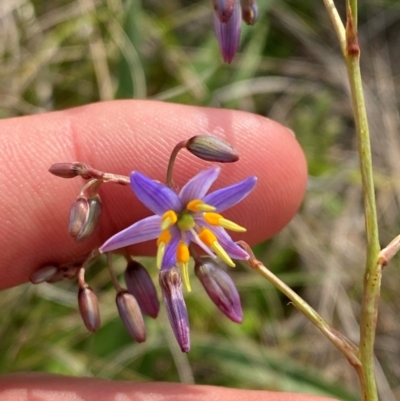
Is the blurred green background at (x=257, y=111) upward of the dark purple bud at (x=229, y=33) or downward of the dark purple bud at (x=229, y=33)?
downward

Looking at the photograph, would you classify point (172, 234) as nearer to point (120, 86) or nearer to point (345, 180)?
point (120, 86)

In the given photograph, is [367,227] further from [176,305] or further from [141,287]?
[141,287]

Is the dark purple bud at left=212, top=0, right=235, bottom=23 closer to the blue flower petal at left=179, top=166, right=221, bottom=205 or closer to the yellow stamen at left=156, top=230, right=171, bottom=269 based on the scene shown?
the blue flower petal at left=179, top=166, right=221, bottom=205

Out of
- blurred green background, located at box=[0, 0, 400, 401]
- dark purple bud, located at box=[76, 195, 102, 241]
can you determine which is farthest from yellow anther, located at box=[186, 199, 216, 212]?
blurred green background, located at box=[0, 0, 400, 401]

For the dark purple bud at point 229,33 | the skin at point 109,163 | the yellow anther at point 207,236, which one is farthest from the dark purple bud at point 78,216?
the dark purple bud at point 229,33

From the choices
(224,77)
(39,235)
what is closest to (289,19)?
(224,77)

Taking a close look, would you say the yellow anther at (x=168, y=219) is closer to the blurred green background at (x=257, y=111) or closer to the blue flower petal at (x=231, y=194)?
the blue flower petal at (x=231, y=194)
